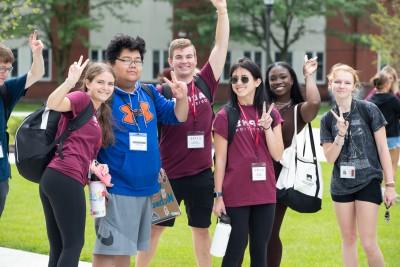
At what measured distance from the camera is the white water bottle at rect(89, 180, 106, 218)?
518cm

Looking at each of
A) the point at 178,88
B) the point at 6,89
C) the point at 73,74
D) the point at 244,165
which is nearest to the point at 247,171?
the point at 244,165

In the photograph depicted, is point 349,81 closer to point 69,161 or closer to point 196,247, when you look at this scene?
point 196,247

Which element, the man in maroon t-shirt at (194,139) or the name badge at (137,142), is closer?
the name badge at (137,142)

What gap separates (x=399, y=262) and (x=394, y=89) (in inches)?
201

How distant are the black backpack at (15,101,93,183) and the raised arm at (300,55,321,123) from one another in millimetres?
1921

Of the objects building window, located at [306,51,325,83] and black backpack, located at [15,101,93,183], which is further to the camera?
building window, located at [306,51,325,83]

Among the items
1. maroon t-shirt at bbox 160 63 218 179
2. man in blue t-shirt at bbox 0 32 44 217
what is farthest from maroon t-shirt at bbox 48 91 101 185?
maroon t-shirt at bbox 160 63 218 179

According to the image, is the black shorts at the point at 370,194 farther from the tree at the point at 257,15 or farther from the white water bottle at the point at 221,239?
the tree at the point at 257,15

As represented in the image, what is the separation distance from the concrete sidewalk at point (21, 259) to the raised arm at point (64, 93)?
2.69 meters

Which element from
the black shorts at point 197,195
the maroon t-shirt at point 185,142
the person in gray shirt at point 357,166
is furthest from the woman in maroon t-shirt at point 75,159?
the person in gray shirt at point 357,166

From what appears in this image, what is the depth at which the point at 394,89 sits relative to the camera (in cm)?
1217

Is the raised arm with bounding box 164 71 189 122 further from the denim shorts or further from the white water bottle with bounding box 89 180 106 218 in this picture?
the denim shorts

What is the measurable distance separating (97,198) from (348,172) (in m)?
2.08

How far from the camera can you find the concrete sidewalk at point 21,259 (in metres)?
7.33
